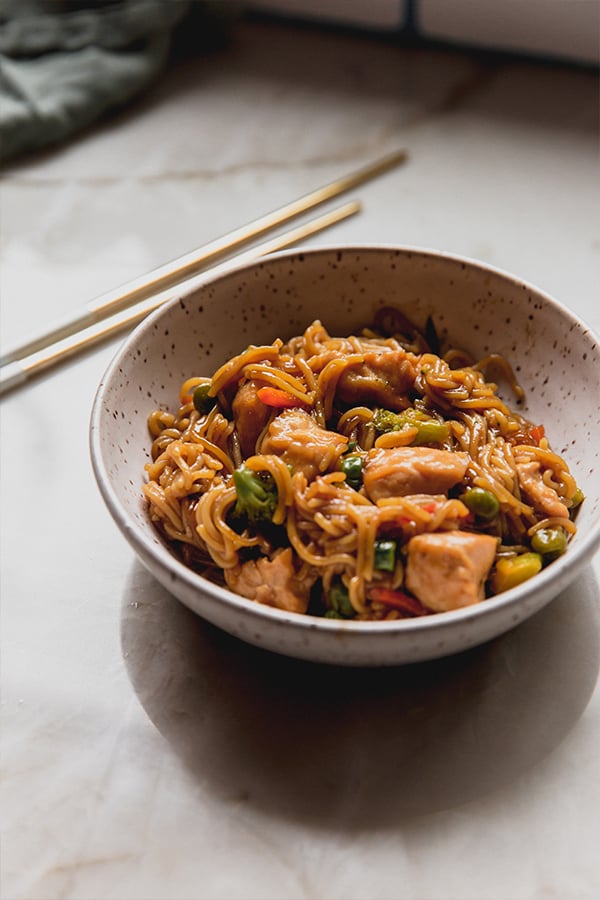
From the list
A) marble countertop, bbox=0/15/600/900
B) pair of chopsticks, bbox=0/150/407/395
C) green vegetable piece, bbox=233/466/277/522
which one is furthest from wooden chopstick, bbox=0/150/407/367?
green vegetable piece, bbox=233/466/277/522

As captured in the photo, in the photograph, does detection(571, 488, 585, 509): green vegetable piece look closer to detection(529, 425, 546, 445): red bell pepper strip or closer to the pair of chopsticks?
detection(529, 425, 546, 445): red bell pepper strip

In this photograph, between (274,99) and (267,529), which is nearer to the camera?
(267,529)

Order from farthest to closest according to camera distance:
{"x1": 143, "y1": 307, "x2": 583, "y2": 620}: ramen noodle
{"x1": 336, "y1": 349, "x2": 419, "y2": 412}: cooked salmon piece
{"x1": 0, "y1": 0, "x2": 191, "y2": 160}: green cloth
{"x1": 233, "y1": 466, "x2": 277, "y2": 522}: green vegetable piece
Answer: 1. {"x1": 0, "y1": 0, "x2": 191, "y2": 160}: green cloth
2. {"x1": 336, "y1": 349, "x2": 419, "y2": 412}: cooked salmon piece
3. {"x1": 233, "y1": 466, "x2": 277, "y2": 522}: green vegetable piece
4. {"x1": 143, "y1": 307, "x2": 583, "y2": 620}: ramen noodle

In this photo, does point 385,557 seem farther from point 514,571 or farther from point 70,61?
point 70,61

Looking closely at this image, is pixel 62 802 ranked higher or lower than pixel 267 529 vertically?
lower

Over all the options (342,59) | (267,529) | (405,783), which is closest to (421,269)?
(267,529)

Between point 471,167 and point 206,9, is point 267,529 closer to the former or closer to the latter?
point 471,167

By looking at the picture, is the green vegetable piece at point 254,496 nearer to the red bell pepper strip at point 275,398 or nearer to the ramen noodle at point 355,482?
the ramen noodle at point 355,482
